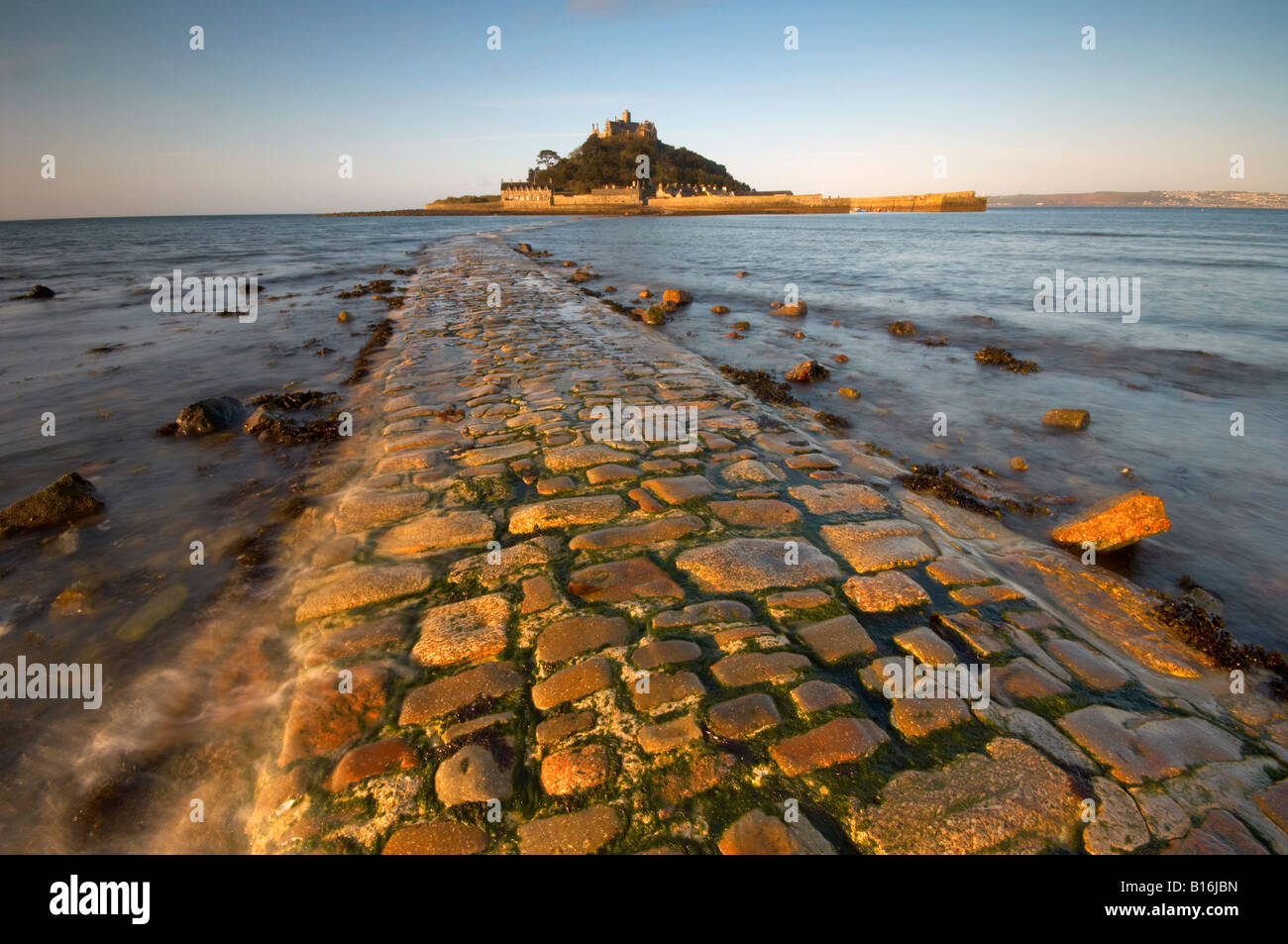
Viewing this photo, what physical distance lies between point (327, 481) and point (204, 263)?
32205mm

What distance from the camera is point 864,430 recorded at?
6.69 metres

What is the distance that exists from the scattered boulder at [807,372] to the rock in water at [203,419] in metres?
7.67

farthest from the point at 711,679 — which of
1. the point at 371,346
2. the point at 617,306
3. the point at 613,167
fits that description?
the point at 613,167

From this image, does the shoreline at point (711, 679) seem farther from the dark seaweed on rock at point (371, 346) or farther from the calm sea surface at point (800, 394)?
the dark seaweed on rock at point (371, 346)

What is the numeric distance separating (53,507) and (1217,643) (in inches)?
318

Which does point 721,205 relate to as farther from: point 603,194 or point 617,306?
point 617,306

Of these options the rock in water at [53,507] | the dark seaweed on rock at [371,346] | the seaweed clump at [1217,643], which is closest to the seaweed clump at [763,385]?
the seaweed clump at [1217,643]

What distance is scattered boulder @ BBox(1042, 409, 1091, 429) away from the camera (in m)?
6.88

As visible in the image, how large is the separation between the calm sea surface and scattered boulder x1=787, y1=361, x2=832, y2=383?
247 millimetres

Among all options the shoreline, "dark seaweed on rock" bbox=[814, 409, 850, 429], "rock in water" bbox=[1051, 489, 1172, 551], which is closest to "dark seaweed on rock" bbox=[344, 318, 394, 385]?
the shoreline

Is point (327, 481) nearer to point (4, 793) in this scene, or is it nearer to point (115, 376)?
point (4, 793)

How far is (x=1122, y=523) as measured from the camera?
4102 millimetres

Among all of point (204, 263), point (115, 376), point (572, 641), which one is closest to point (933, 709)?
point (572, 641)

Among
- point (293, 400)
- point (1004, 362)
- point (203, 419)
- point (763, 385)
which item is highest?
point (1004, 362)
